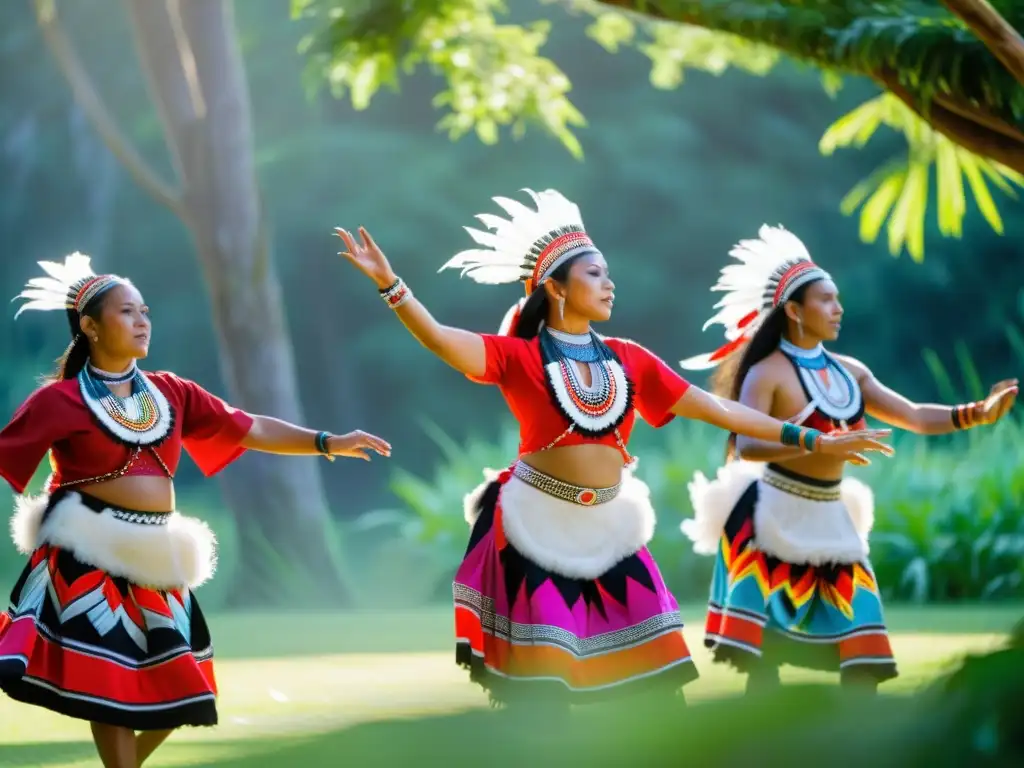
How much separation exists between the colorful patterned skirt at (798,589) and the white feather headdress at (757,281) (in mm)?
493

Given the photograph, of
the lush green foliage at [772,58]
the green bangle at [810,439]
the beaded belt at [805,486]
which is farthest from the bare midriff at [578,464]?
the lush green foliage at [772,58]

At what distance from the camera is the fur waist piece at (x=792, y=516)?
488 centimetres

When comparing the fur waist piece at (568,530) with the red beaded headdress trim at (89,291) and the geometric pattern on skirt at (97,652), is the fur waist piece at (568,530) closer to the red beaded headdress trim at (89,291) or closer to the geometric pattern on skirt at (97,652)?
the geometric pattern on skirt at (97,652)

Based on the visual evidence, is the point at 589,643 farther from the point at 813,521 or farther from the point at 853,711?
the point at 853,711

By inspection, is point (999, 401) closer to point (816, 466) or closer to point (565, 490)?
point (816, 466)

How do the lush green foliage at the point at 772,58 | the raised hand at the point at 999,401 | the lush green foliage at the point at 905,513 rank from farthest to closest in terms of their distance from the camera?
1. the lush green foliage at the point at 905,513
2. the lush green foliage at the point at 772,58
3. the raised hand at the point at 999,401

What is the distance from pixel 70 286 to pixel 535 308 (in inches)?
48.1

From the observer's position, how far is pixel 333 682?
5.80 m

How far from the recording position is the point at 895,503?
8906 millimetres

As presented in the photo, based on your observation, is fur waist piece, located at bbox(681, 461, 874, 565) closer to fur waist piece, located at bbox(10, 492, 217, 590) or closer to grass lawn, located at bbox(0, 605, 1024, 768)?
grass lawn, located at bbox(0, 605, 1024, 768)

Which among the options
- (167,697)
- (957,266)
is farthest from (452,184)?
(167,697)

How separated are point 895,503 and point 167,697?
230 inches

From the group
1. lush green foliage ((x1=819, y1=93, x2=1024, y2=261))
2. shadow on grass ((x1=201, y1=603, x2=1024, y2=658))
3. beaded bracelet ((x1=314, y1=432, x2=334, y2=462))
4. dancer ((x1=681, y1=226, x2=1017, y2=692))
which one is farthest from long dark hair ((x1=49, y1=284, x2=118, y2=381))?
lush green foliage ((x1=819, y1=93, x2=1024, y2=261))

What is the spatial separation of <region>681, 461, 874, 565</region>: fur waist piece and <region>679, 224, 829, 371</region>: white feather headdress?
41 cm
